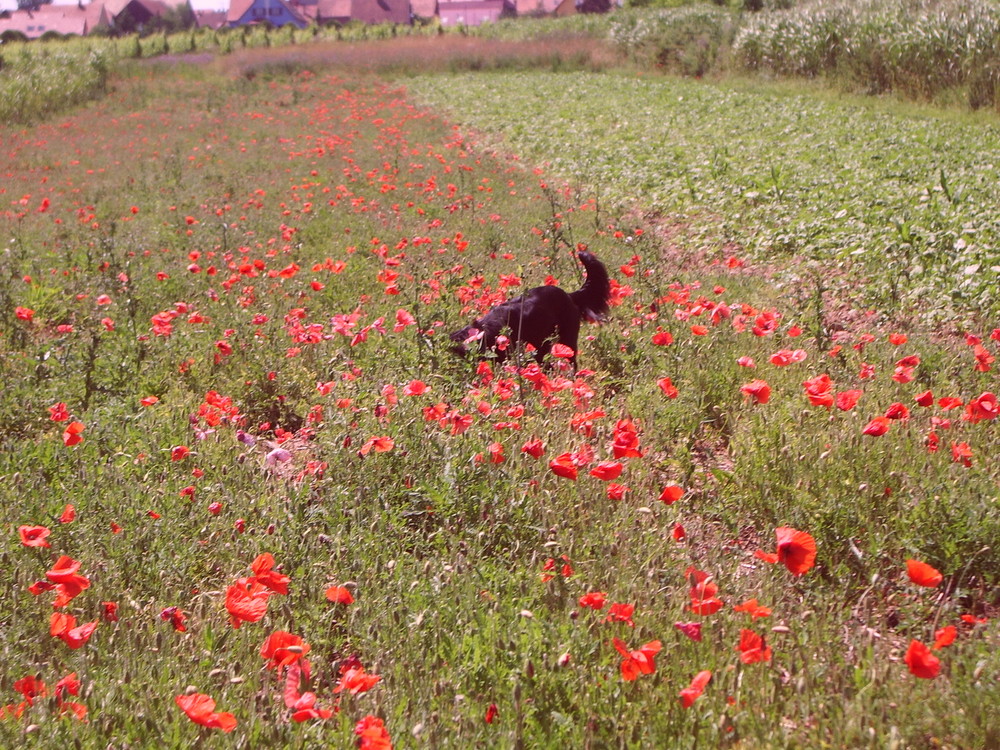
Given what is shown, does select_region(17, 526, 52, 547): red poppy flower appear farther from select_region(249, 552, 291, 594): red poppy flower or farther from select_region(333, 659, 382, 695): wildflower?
select_region(333, 659, 382, 695): wildflower

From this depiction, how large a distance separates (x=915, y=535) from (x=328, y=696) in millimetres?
1922

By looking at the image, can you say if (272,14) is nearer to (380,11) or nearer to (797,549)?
(380,11)

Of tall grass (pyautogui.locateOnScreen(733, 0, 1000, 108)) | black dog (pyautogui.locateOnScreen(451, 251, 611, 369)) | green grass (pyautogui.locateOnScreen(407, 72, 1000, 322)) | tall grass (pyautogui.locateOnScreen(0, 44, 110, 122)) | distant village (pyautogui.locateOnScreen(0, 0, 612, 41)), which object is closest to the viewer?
black dog (pyautogui.locateOnScreen(451, 251, 611, 369))

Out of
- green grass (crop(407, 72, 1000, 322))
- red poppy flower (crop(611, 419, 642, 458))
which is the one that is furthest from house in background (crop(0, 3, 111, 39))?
red poppy flower (crop(611, 419, 642, 458))

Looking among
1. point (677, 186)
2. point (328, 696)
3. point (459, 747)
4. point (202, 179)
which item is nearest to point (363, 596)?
point (328, 696)

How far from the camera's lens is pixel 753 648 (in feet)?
6.62

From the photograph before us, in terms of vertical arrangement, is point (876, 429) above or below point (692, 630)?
above

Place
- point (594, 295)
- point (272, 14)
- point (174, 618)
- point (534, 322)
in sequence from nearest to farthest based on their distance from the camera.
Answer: point (174, 618) → point (534, 322) → point (594, 295) → point (272, 14)

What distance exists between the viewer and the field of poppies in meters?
2.06

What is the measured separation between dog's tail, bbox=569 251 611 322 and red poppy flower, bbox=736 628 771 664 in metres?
3.12

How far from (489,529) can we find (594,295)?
2.39 meters

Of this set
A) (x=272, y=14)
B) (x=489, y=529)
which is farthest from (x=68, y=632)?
(x=272, y=14)

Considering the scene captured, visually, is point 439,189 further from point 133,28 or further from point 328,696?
point 133,28

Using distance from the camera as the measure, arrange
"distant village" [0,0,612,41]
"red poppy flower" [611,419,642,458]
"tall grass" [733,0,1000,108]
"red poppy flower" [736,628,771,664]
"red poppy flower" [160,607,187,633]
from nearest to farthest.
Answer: "red poppy flower" [736,628,771,664] → "red poppy flower" [160,607,187,633] → "red poppy flower" [611,419,642,458] → "tall grass" [733,0,1000,108] → "distant village" [0,0,612,41]
